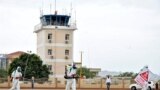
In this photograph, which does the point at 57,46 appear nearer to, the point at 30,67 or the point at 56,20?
the point at 56,20

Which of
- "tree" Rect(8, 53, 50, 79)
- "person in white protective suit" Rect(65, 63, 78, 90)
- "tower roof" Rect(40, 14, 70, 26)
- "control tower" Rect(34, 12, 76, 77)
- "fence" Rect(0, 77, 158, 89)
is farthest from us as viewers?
"tower roof" Rect(40, 14, 70, 26)

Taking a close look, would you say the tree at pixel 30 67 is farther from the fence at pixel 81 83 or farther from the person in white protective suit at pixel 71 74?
the person in white protective suit at pixel 71 74

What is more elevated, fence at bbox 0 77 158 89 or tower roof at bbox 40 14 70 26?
tower roof at bbox 40 14 70 26

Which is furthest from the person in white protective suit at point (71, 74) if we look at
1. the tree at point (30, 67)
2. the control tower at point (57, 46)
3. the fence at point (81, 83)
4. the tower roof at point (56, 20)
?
the tower roof at point (56, 20)

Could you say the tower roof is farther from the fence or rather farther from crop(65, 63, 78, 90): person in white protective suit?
crop(65, 63, 78, 90): person in white protective suit

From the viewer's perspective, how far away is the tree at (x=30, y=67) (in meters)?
90.1

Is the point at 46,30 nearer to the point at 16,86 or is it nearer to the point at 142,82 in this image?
the point at 16,86

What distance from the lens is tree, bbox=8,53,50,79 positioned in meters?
90.1

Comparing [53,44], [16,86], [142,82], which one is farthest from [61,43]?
[142,82]

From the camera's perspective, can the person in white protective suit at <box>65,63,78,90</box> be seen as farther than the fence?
No

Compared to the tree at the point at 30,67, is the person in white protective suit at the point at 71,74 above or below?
below

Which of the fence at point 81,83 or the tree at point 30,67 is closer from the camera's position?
the fence at point 81,83

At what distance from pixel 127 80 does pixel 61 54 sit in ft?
137

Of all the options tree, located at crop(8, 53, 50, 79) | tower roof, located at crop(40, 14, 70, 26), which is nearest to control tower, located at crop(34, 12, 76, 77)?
tower roof, located at crop(40, 14, 70, 26)
